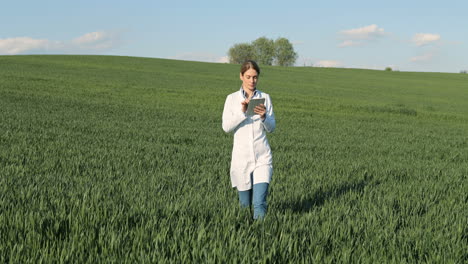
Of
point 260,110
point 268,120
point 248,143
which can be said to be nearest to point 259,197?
point 248,143

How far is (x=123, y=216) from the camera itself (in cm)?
439

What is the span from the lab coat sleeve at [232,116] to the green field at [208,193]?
822 mm

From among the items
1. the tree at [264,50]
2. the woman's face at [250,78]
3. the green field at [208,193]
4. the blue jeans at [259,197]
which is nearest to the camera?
the green field at [208,193]

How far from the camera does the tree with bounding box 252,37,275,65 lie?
121 metres

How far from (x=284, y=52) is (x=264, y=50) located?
504 cm

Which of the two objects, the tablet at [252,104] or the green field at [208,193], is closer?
the green field at [208,193]

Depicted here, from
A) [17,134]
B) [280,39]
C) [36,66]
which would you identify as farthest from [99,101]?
[280,39]

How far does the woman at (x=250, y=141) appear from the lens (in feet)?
15.6

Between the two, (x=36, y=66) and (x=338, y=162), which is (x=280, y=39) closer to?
(x=36, y=66)

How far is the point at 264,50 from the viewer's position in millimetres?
121938

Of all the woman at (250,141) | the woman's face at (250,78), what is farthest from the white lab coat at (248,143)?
the woman's face at (250,78)

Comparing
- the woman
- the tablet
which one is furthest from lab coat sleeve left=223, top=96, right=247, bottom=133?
the tablet

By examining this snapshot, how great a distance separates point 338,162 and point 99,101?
17.4 metres

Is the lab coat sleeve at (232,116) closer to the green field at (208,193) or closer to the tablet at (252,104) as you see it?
the tablet at (252,104)
